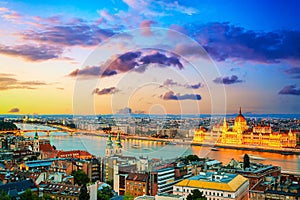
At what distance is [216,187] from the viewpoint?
5.71 meters

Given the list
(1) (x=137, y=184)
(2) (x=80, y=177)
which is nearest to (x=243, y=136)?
(2) (x=80, y=177)

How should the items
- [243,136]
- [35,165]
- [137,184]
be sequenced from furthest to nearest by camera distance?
[243,136]
[35,165]
[137,184]

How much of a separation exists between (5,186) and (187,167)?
11.2 ft

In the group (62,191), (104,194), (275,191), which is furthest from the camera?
(62,191)

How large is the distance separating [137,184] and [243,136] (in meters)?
16.8

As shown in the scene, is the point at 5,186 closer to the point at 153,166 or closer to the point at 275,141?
the point at 153,166

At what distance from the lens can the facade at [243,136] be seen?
20.4 meters

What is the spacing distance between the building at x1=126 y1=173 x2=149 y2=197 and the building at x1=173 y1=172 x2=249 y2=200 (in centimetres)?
76

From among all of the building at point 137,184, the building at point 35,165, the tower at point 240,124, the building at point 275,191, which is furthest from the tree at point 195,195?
the tower at point 240,124

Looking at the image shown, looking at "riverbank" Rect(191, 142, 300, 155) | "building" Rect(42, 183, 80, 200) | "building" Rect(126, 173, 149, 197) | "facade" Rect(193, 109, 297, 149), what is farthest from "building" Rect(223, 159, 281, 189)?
"facade" Rect(193, 109, 297, 149)

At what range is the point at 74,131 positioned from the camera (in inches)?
976

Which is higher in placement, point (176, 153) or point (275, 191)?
point (275, 191)

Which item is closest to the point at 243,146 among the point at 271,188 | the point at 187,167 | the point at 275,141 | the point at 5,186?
the point at 275,141

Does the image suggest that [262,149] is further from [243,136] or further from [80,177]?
[80,177]
